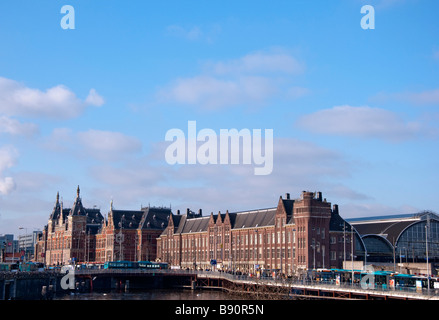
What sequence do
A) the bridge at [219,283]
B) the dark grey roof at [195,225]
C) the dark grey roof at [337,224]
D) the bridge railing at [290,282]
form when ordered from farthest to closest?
the dark grey roof at [195,225]
the dark grey roof at [337,224]
the bridge at [219,283]
the bridge railing at [290,282]

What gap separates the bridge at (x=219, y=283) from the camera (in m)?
93.5

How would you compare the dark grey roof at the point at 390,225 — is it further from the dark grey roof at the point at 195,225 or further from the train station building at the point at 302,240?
the dark grey roof at the point at 195,225

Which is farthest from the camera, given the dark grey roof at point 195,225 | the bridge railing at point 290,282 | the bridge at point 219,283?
the dark grey roof at point 195,225

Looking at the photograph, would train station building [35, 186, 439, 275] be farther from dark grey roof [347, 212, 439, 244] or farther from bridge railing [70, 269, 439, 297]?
bridge railing [70, 269, 439, 297]

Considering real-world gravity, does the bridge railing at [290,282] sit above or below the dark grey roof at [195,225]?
below

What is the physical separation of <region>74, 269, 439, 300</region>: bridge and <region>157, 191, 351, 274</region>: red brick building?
29.5 ft

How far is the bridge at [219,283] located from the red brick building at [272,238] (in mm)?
9000

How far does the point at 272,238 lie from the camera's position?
5650 inches

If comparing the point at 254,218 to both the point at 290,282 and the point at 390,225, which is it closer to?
the point at 390,225

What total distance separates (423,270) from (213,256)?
61.8 m

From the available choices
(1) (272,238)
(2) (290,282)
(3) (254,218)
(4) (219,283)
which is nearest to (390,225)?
(1) (272,238)

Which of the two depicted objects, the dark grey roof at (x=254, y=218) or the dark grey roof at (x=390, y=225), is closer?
the dark grey roof at (x=254, y=218)

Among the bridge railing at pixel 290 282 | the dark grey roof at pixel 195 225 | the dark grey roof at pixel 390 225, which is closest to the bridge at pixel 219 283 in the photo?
the bridge railing at pixel 290 282
